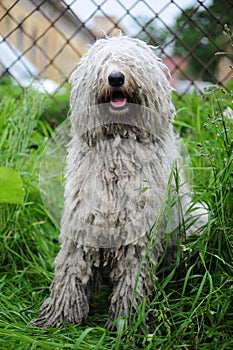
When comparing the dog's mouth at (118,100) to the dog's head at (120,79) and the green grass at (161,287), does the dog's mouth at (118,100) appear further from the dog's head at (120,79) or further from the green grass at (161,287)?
the green grass at (161,287)

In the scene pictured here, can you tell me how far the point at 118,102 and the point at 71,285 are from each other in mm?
730

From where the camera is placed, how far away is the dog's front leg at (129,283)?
6.85ft

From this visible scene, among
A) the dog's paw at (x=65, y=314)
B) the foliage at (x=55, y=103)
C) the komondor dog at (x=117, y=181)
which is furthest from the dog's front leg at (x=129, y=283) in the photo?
the foliage at (x=55, y=103)

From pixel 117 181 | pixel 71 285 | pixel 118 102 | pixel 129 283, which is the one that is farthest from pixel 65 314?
pixel 118 102

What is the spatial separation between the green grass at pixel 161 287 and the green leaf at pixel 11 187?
199mm

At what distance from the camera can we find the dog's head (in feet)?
6.50

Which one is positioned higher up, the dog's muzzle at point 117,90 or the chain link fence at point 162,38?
the chain link fence at point 162,38

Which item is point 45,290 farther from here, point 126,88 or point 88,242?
point 126,88

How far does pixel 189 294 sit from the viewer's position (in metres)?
2.23

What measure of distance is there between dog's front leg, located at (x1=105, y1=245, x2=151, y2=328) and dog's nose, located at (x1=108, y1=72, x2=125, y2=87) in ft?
1.97

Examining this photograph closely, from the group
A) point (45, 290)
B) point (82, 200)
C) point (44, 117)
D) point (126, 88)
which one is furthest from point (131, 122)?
point (44, 117)

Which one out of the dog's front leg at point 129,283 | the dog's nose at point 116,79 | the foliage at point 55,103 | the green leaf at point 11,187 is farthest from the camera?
the foliage at point 55,103

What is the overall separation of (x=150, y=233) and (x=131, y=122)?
16.4 inches

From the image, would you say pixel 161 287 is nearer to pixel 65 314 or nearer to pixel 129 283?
pixel 129 283
